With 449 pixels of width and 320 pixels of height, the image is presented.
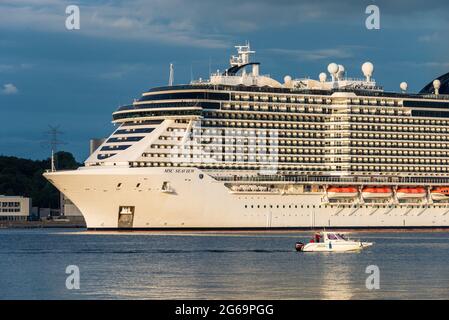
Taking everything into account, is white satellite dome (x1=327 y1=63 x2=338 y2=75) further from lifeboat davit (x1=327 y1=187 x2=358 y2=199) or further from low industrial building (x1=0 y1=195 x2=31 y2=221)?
low industrial building (x1=0 y1=195 x2=31 y2=221)

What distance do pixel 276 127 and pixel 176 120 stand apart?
10979mm

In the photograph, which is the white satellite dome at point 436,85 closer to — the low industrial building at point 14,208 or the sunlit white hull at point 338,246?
the sunlit white hull at point 338,246

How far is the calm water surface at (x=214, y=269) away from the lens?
52156 millimetres

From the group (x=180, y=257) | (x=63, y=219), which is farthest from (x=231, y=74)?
(x=63, y=219)

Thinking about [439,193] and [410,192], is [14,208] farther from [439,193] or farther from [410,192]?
[439,193]

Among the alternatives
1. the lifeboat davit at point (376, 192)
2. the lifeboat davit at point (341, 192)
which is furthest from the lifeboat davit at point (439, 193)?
the lifeboat davit at point (341, 192)

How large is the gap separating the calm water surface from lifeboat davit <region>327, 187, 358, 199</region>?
11974mm

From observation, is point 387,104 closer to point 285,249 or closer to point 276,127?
point 276,127

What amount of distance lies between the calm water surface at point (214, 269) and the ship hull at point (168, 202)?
9.54 ft

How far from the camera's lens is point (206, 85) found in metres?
106

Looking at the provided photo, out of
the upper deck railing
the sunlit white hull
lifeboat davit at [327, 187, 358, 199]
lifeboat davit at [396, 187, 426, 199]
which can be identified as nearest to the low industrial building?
the upper deck railing

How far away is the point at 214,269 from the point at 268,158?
4355 cm

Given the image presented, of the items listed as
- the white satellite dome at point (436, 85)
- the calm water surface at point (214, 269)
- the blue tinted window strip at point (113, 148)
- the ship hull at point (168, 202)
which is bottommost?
the calm water surface at point (214, 269)

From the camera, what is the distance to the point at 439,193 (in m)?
117
